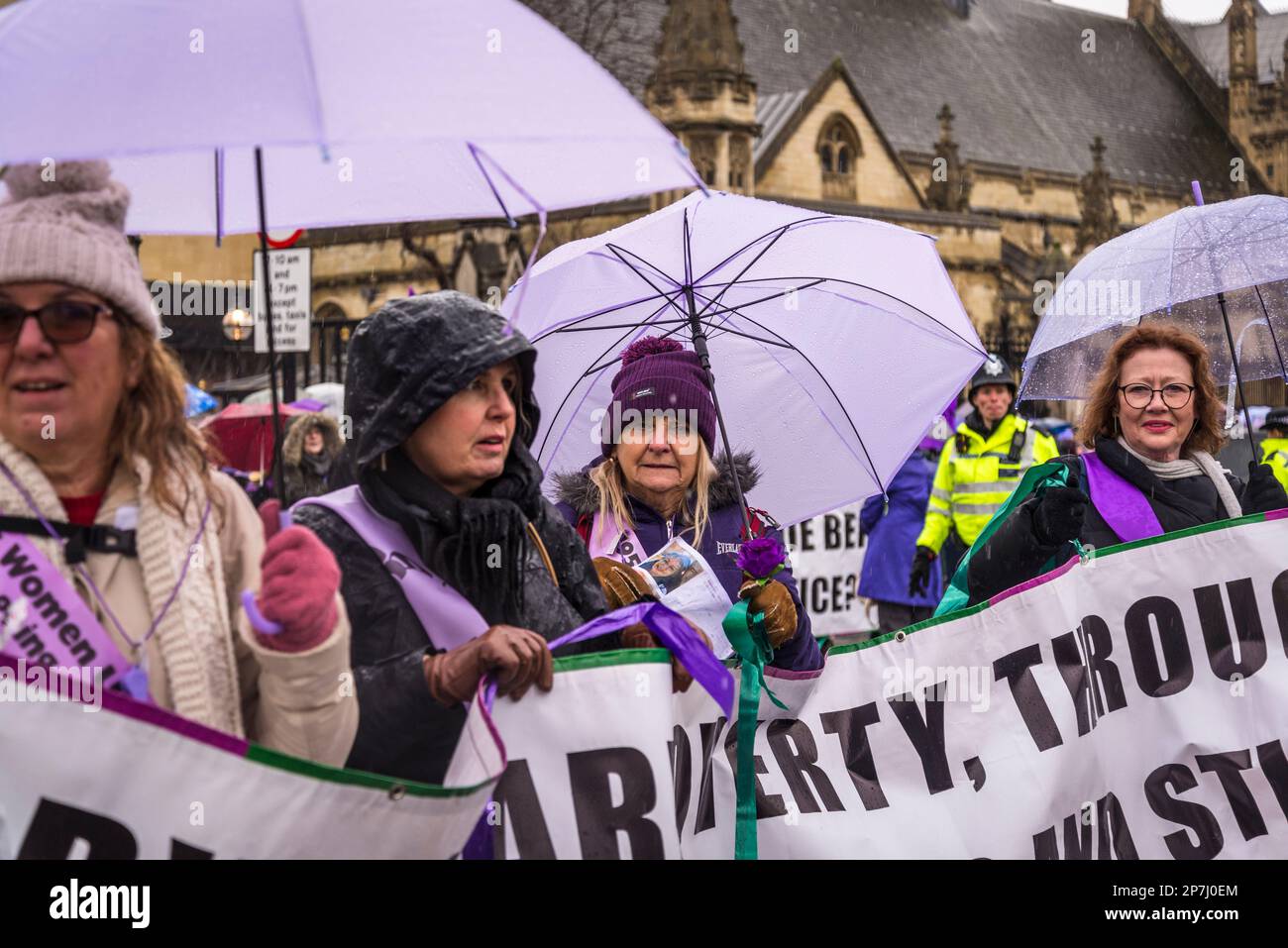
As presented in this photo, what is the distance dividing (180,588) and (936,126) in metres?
53.1

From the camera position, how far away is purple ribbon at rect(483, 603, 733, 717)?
11.7 feet

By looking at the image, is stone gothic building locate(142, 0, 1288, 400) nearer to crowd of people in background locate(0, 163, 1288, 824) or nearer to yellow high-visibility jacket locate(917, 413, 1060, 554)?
yellow high-visibility jacket locate(917, 413, 1060, 554)

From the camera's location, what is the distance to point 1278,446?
40.1ft

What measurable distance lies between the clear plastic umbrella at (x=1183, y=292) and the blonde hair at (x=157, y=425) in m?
3.42

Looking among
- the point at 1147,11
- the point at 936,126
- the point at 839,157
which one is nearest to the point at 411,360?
the point at 839,157

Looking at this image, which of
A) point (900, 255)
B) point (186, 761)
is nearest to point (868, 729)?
point (900, 255)

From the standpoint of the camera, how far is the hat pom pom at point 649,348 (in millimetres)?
4969

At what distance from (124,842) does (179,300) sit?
1501 cm

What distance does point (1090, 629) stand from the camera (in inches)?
183

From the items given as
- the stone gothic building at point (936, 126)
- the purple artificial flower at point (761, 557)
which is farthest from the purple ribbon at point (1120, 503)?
the stone gothic building at point (936, 126)
